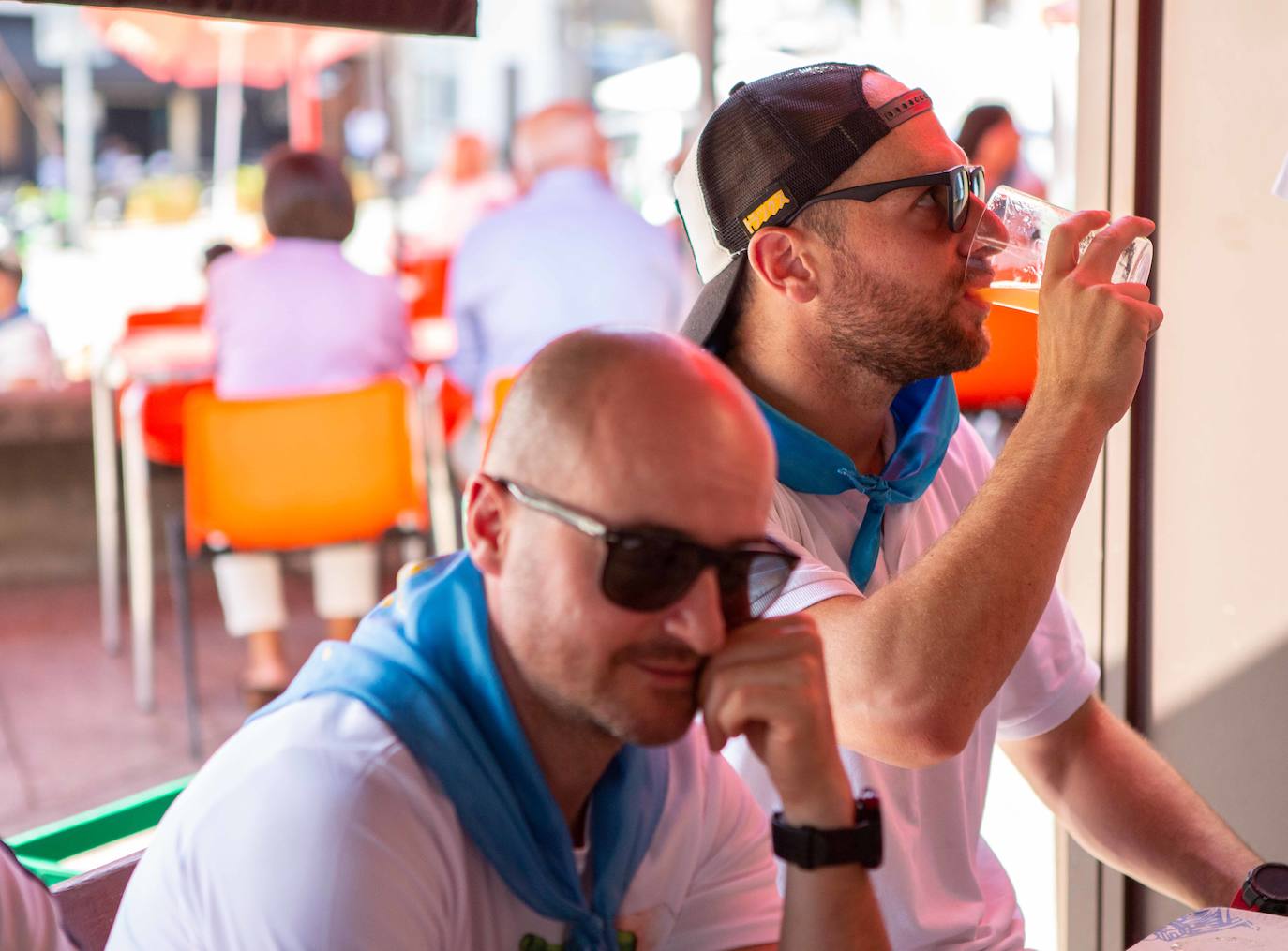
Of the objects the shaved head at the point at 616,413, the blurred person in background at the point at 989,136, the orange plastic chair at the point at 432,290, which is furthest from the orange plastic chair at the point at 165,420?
the shaved head at the point at 616,413

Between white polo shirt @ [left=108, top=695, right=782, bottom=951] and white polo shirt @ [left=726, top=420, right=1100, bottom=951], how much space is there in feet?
1.87

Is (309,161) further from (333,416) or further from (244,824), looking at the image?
(244,824)

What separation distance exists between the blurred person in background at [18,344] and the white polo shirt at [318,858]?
6.01 metres

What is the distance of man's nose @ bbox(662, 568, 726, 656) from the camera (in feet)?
4.17

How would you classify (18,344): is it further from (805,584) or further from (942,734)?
(942,734)

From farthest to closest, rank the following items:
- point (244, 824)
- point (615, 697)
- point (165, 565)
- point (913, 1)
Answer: point (913, 1) → point (165, 565) → point (615, 697) → point (244, 824)

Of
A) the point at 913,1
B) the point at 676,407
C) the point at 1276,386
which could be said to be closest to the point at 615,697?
the point at 676,407

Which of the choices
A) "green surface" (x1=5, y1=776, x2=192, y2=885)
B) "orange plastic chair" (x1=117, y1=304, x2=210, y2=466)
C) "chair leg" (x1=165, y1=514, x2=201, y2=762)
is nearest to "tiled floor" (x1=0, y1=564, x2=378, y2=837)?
"chair leg" (x1=165, y1=514, x2=201, y2=762)

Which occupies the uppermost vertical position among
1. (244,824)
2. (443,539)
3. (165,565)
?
(244,824)

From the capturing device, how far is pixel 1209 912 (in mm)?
1544

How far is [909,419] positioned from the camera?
2031 millimetres

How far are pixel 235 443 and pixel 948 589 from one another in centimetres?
339

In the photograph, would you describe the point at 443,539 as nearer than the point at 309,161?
No

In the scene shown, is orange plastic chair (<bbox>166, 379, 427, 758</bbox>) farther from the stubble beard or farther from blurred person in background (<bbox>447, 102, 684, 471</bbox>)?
the stubble beard
